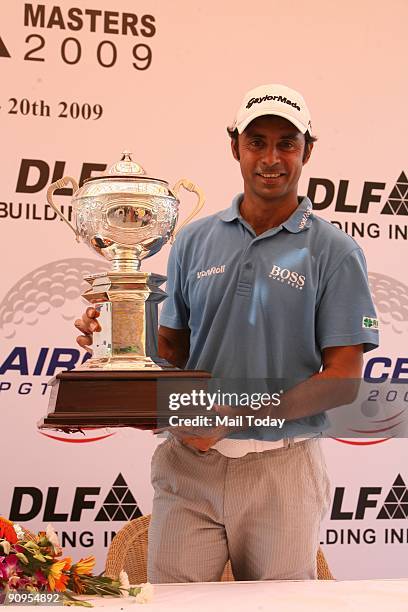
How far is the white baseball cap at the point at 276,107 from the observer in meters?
1.92

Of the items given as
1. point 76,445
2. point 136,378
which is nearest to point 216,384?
point 136,378

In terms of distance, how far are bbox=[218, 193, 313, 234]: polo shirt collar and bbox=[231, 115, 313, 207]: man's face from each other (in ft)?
0.18

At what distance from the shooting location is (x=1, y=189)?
10.4 ft

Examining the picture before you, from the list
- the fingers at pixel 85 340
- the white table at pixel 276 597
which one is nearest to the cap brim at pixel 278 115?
the fingers at pixel 85 340

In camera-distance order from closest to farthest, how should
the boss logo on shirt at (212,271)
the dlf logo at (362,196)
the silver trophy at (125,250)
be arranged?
the silver trophy at (125,250)
the boss logo on shirt at (212,271)
the dlf logo at (362,196)

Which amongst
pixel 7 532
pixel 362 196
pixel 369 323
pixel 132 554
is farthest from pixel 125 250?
pixel 362 196

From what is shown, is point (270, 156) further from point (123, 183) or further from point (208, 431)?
point (208, 431)

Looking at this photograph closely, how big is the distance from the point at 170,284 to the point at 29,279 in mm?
1159

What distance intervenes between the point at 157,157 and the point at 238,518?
1.70 metres

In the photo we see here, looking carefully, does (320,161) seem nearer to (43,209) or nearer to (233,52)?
(233,52)

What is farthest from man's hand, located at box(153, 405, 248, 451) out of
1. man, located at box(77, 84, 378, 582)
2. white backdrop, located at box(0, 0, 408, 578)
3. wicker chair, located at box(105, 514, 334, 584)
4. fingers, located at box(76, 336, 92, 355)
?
white backdrop, located at box(0, 0, 408, 578)

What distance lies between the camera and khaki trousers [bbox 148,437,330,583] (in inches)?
72.7

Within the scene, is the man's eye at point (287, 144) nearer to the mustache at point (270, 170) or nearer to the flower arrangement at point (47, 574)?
the mustache at point (270, 170)

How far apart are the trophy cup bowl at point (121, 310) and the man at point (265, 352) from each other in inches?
2.9
